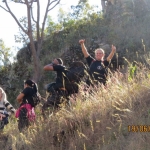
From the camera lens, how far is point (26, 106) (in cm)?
738

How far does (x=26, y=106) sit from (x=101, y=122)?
2.48 m

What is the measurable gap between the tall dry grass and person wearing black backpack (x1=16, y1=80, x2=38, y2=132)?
1.62 feet

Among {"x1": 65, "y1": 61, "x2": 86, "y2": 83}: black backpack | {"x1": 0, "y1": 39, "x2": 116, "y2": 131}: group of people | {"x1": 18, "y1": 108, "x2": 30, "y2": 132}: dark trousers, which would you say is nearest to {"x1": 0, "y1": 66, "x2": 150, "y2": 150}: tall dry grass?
{"x1": 18, "y1": 108, "x2": 30, "y2": 132}: dark trousers

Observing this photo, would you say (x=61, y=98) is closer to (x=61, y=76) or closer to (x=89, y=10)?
(x=61, y=76)

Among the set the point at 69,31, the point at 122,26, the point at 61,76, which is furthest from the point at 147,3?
the point at 61,76

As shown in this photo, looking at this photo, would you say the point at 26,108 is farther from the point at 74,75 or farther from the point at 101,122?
the point at 101,122

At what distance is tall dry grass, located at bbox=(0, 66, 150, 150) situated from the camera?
489 centimetres

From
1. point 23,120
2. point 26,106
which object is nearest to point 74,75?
point 26,106

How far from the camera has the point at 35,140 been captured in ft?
19.7

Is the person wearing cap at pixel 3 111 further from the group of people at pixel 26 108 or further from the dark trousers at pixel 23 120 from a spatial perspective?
the dark trousers at pixel 23 120

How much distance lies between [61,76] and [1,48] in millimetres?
23299

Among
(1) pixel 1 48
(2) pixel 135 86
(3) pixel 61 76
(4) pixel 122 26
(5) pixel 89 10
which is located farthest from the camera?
(1) pixel 1 48
